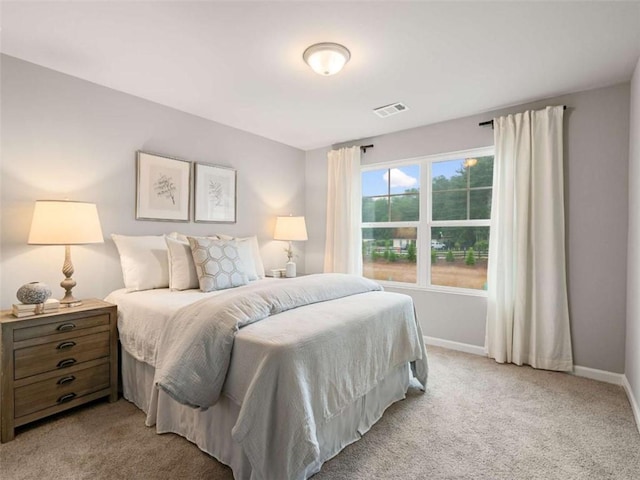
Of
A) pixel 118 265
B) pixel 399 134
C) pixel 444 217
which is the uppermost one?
pixel 399 134

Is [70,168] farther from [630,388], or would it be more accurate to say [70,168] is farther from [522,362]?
[630,388]

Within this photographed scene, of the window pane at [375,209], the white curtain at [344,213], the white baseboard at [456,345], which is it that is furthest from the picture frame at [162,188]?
the white baseboard at [456,345]

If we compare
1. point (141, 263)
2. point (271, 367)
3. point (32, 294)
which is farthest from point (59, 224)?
point (271, 367)

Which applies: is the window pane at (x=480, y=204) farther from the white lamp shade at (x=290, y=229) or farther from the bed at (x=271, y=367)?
the white lamp shade at (x=290, y=229)

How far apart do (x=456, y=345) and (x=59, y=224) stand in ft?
11.7

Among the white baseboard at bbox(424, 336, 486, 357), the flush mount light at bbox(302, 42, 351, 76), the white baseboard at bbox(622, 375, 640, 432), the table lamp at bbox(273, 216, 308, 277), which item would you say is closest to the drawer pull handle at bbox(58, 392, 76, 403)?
the table lamp at bbox(273, 216, 308, 277)

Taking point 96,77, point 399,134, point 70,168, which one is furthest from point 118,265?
point 399,134

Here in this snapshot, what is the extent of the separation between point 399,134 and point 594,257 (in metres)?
2.20

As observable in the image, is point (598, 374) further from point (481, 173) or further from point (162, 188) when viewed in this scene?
point (162, 188)

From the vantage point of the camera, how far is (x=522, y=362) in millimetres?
3018

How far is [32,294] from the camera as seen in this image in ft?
6.64

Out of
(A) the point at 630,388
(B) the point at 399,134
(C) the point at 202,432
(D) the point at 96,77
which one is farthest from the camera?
(B) the point at 399,134

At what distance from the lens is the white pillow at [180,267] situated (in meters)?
2.62

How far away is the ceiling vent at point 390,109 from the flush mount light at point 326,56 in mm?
990
